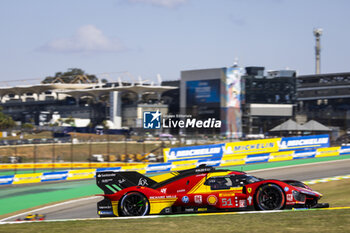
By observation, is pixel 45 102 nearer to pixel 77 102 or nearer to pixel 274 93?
pixel 77 102

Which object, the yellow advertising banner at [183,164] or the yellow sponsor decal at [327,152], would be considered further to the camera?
the yellow sponsor decal at [327,152]

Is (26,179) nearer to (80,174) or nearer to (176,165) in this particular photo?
(80,174)

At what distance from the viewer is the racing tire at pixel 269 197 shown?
35.9ft

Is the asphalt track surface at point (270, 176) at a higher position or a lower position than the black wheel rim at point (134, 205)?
lower

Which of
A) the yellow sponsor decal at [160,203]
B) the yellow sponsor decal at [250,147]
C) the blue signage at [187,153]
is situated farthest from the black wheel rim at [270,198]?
the yellow sponsor decal at [250,147]

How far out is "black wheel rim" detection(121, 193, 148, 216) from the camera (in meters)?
11.6

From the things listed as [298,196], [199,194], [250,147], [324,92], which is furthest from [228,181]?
[324,92]

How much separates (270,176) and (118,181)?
12.9 meters

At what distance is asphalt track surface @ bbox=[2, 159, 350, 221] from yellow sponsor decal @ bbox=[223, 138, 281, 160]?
20.3 ft

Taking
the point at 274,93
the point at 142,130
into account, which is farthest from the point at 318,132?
the point at 274,93

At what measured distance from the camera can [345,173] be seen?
22.6m

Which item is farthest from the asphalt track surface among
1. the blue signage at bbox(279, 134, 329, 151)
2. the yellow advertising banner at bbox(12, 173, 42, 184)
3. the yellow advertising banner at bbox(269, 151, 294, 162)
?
the yellow advertising banner at bbox(12, 173, 42, 184)

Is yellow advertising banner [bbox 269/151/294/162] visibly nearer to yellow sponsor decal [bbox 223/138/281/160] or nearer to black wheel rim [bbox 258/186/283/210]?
yellow sponsor decal [bbox 223/138/281/160]

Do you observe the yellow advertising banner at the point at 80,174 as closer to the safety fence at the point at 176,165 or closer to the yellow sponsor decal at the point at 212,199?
the safety fence at the point at 176,165
